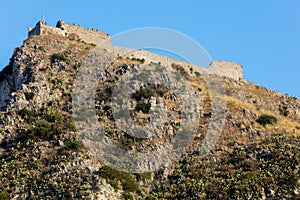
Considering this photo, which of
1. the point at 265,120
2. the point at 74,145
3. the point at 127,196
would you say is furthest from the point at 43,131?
the point at 265,120

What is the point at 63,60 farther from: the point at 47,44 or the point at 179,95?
the point at 179,95

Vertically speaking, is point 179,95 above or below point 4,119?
above

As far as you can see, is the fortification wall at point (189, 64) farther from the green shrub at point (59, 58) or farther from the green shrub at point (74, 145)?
the green shrub at point (74, 145)

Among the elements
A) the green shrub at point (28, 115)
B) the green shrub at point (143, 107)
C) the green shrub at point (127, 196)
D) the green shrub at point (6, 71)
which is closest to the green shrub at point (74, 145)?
the green shrub at point (28, 115)

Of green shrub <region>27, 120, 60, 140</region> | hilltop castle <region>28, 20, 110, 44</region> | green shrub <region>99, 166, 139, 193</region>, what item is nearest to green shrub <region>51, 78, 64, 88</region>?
green shrub <region>27, 120, 60, 140</region>

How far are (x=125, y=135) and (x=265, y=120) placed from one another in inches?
586

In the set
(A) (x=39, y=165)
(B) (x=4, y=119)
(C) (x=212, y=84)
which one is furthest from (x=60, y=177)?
(C) (x=212, y=84)

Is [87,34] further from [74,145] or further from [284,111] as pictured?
[74,145]

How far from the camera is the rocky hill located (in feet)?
130

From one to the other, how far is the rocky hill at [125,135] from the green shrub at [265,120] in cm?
10

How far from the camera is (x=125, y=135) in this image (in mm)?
47156

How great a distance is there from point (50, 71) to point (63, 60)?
2.85m

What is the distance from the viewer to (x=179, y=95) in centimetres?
5584

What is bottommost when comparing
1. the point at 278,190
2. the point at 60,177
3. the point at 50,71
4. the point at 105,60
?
the point at 60,177
